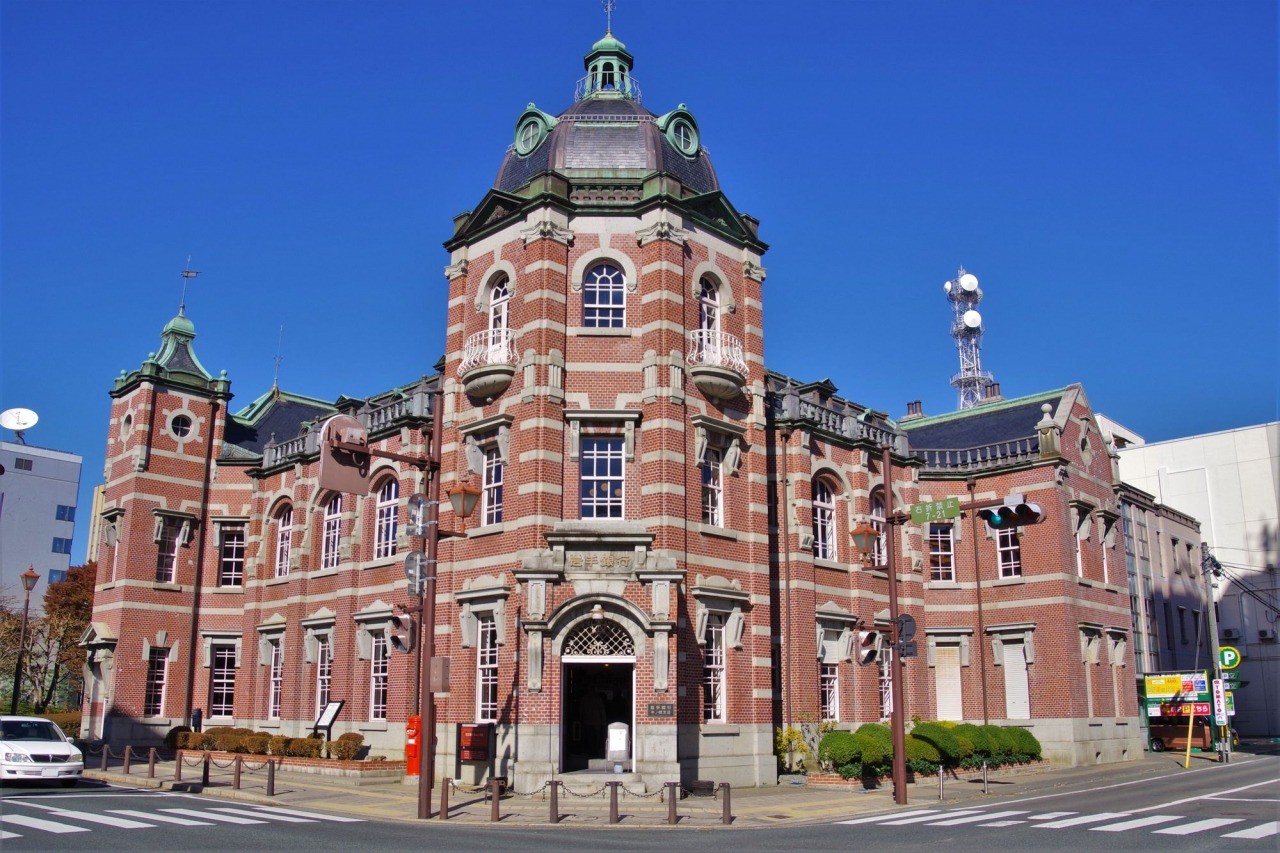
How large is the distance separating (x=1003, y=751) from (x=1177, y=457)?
1472 inches

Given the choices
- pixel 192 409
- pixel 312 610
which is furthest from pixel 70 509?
pixel 312 610

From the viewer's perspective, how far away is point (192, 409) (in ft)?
130

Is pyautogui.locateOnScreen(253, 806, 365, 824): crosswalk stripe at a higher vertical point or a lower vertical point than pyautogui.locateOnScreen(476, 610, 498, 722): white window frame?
lower

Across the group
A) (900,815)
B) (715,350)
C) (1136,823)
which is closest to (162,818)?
(900,815)

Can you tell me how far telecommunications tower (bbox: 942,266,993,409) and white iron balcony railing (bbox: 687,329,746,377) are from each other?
35.1 m

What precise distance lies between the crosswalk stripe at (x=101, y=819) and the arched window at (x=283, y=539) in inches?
737

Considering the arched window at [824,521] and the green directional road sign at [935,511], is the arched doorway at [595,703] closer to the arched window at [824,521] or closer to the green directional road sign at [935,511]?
the green directional road sign at [935,511]

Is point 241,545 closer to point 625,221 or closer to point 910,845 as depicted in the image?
point 625,221

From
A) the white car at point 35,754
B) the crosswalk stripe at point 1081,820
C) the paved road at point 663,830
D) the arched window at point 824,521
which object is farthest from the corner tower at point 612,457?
the white car at point 35,754

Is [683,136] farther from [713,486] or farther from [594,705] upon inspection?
[594,705]

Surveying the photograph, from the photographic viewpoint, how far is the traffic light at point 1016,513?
20141mm

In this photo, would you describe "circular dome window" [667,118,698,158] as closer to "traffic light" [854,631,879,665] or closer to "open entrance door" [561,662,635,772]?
"open entrance door" [561,662,635,772]

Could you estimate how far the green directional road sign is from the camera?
2180cm

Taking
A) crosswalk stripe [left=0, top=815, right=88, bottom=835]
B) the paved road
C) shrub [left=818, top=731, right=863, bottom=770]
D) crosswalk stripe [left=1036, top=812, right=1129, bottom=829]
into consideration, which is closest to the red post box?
the paved road
